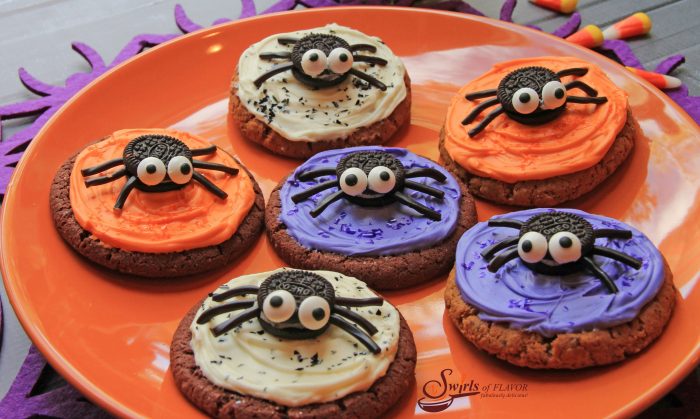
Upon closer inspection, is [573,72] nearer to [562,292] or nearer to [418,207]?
[418,207]

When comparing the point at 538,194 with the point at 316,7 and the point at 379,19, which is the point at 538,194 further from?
the point at 316,7

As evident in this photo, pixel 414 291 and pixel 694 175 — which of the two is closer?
pixel 414 291

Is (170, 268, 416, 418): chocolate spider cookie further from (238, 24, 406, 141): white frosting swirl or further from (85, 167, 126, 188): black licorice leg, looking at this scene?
(238, 24, 406, 141): white frosting swirl

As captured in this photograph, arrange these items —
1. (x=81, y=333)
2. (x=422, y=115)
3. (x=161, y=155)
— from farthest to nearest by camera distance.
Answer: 1. (x=422, y=115)
2. (x=161, y=155)
3. (x=81, y=333)

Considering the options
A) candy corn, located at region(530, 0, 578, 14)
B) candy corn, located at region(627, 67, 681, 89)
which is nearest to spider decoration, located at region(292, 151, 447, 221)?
candy corn, located at region(627, 67, 681, 89)

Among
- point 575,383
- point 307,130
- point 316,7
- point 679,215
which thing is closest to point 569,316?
point 575,383

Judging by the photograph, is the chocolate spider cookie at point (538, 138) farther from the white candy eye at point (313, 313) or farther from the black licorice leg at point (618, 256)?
the white candy eye at point (313, 313)
